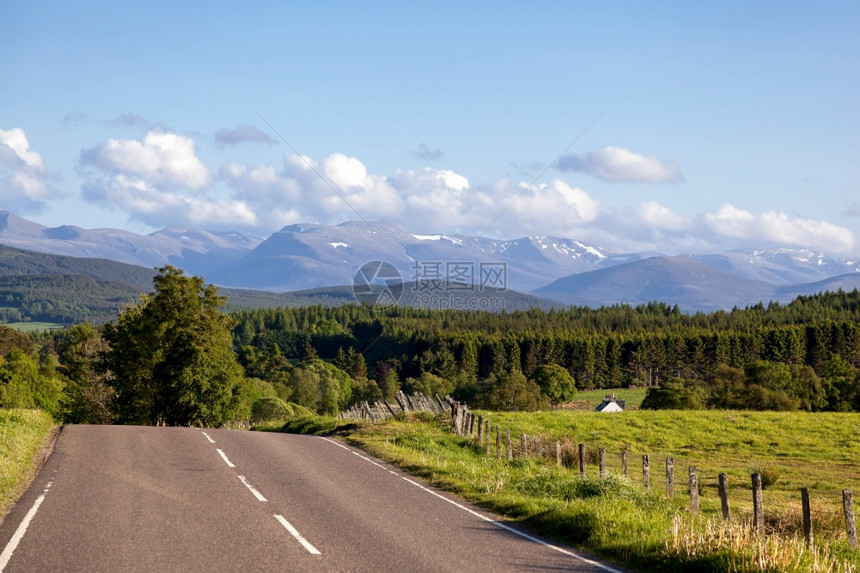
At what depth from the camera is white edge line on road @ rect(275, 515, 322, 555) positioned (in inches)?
498

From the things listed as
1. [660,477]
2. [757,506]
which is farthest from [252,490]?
[660,477]

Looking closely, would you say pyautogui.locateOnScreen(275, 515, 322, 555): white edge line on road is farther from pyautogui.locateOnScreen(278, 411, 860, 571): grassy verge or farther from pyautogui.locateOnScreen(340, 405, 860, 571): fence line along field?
pyautogui.locateOnScreen(340, 405, 860, 571): fence line along field

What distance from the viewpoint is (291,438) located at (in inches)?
1320

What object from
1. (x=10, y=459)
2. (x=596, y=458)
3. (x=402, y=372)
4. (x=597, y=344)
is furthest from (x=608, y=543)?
(x=402, y=372)

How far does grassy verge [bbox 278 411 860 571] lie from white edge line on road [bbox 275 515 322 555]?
A: 4.66 metres

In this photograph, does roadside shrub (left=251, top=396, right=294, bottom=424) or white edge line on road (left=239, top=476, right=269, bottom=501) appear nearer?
white edge line on road (left=239, top=476, right=269, bottom=501)

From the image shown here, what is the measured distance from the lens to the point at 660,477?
31.1 metres

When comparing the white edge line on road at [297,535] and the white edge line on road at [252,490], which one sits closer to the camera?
the white edge line on road at [297,535]

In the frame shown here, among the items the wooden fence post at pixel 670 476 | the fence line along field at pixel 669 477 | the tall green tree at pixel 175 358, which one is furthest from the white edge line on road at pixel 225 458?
the tall green tree at pixel 175 358

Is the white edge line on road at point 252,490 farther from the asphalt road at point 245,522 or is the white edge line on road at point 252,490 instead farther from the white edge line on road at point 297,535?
the white edge line on road at point 297,535

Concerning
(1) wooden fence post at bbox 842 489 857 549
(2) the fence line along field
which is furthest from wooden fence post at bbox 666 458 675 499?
(1) wooden fence post at bbox 842 489 857 549

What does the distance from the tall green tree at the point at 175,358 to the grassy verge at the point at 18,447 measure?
20.8 metres

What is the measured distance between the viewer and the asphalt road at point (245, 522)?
474 inches

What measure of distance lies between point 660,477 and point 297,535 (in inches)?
816
